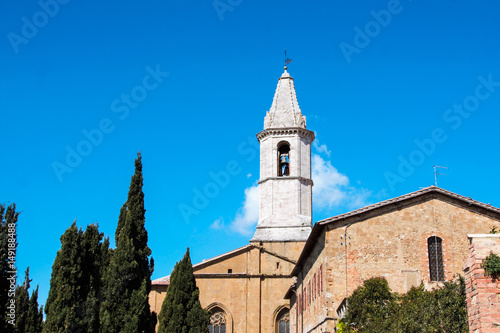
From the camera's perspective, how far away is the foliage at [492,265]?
36.4 feet

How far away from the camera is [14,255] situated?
20984mm

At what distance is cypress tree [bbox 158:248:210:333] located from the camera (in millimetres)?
32125

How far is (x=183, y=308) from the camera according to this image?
3266cm

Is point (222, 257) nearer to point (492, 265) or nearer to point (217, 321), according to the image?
point (217, 321)

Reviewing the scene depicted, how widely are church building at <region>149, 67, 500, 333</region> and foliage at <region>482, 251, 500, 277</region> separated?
12421mm

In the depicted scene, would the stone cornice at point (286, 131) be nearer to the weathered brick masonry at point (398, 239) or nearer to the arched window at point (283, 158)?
the arched window at point (283, 158)

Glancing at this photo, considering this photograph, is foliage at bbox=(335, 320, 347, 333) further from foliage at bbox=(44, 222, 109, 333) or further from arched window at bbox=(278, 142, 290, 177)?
arched window at bbox=(278, 142, 290, 177)

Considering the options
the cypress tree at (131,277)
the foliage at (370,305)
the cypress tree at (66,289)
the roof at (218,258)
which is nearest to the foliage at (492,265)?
the foliage at (370,305)

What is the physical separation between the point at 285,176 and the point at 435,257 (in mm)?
21628

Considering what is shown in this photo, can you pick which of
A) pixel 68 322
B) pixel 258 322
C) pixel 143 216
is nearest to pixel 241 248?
pixel 258 322

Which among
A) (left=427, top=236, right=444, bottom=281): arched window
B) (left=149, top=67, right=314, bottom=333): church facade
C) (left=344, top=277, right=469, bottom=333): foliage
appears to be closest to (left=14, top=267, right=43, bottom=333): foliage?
(left=344, top=277, right=469, bottom=333): foliage

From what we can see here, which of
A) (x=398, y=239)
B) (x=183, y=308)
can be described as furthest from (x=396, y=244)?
(x=183, y=308)

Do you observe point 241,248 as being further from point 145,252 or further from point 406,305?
point 406,305

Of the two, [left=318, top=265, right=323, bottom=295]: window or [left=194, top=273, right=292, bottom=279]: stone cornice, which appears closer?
[left=318, top=265, right=323, bottom=295]: window
